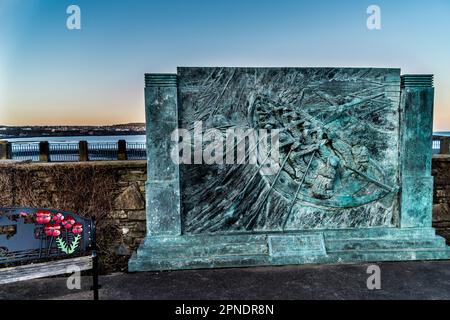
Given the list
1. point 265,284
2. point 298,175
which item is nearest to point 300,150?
point 298,175

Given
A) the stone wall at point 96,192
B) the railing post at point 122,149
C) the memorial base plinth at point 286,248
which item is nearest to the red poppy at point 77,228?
the memorial base plinth at point 286,248

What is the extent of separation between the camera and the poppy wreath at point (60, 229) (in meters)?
3.20

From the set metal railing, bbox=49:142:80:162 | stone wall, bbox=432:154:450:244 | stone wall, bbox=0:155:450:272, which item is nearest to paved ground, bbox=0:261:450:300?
stone wall, bbox=0:155:450:272

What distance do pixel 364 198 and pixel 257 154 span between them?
1.63 m

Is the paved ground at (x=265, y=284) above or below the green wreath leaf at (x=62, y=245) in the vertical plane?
below

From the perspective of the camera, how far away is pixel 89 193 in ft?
15.9

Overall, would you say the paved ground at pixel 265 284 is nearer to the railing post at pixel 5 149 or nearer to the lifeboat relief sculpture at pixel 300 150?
the lifeboat relief sculpture at pixel 300 150

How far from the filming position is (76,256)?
3355 millimetres

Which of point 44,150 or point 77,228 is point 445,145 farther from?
point 44,150

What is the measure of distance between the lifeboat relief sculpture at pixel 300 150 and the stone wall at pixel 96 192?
4.02 ft

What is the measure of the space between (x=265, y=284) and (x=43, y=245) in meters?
2.50

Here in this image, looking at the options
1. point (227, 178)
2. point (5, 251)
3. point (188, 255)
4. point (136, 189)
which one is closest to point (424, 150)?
point (227, 178)

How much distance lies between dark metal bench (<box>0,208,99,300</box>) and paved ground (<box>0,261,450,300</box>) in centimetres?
40

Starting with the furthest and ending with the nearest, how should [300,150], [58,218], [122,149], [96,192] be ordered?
[122,149]
[96,192]
[300,150]
[58,218]
